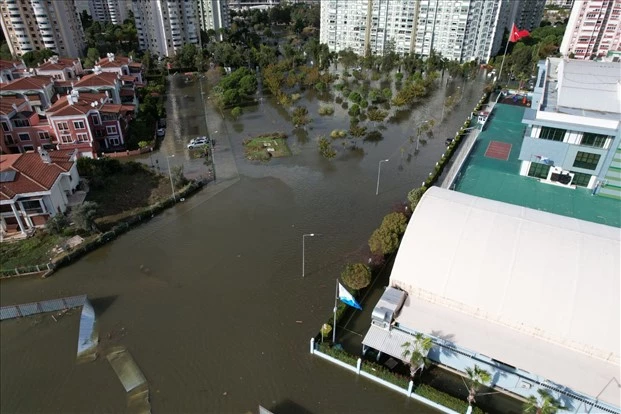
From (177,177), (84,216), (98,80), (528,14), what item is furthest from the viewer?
(528,14)

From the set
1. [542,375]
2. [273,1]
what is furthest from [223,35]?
[542,375]

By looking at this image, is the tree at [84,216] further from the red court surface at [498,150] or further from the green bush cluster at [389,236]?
the red court surface at [498,150]

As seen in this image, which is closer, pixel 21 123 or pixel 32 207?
pixel 32 207

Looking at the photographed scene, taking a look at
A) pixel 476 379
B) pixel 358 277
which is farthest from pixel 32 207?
pixel 476 379

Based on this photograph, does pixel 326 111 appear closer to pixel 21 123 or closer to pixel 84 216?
pixel 84 216

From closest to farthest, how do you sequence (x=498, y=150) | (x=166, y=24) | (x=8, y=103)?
(x=498, y=150)
(x=8, y=103)
(x=166, y=24)

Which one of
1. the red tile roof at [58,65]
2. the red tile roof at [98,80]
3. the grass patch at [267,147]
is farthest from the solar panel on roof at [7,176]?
the red tile roof at [58,65]
